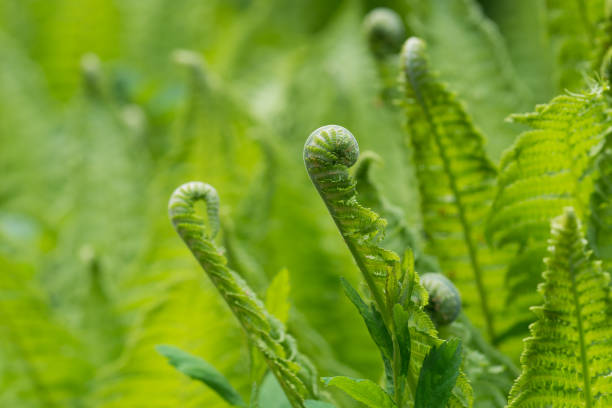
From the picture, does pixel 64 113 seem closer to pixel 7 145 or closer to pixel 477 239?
pixel 7 145

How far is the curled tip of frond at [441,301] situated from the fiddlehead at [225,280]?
6cm

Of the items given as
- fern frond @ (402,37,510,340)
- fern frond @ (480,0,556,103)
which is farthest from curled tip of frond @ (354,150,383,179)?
fern frond @ (480,0,556,103)

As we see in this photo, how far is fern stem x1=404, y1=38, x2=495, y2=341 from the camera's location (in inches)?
11.8

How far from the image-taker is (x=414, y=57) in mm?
287

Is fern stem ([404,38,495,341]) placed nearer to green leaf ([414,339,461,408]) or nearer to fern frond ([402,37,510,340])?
fern frond ([402,37,510,340])

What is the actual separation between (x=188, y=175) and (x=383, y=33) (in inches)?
7.0

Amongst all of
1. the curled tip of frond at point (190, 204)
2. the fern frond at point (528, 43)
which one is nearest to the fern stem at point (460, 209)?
the curled tip of frond at point (190, 204)

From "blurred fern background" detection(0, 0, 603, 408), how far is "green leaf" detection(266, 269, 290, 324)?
2.2 inches

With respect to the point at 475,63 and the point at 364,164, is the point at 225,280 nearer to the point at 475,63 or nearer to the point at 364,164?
the point at 364,164

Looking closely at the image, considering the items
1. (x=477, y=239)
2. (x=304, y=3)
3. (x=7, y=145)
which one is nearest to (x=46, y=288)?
(x=7, y=145)

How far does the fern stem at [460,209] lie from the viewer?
30cm

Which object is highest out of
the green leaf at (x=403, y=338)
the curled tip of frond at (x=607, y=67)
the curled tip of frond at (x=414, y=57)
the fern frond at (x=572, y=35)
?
the fern frond at (x=572, y=35)

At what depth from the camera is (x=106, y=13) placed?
992 mm

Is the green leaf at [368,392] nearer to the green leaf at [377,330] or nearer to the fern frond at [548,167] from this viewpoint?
the green leaf at [377,330]
